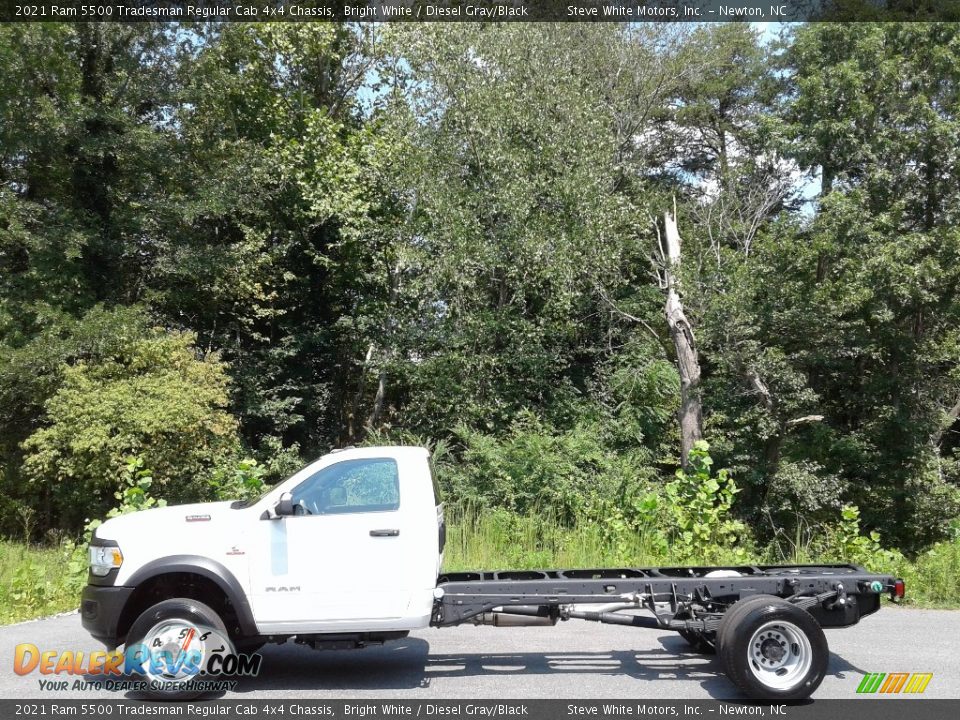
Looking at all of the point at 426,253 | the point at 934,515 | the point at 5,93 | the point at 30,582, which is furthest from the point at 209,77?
the point at 934,515

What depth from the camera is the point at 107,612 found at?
6.41 m

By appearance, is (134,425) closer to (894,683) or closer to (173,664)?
(173,664)

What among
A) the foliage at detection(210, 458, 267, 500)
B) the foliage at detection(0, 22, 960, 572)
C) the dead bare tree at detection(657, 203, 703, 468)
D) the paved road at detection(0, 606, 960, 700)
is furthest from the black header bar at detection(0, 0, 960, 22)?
the paved road at detection(0, 606, 960, 700)

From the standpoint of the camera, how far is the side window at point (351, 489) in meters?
6.72

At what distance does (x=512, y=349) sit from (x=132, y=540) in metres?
14.4

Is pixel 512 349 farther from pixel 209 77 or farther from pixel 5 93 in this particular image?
pixel 5 93

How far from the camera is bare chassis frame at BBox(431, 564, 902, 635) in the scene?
6.69 meters

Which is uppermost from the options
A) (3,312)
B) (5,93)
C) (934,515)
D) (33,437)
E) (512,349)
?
(5,93)

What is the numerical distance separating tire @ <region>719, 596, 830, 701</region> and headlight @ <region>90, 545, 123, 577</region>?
4686mm

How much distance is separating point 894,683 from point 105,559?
6.35 m

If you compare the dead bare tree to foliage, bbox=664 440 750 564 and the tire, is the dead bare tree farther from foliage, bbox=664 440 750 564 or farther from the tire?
the tire

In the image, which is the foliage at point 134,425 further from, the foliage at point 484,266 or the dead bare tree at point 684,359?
the dead bare tree at point 684,359

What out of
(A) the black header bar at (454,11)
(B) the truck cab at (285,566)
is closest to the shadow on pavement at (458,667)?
(B) the truck cab at (285,566)

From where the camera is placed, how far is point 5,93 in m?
18.4
